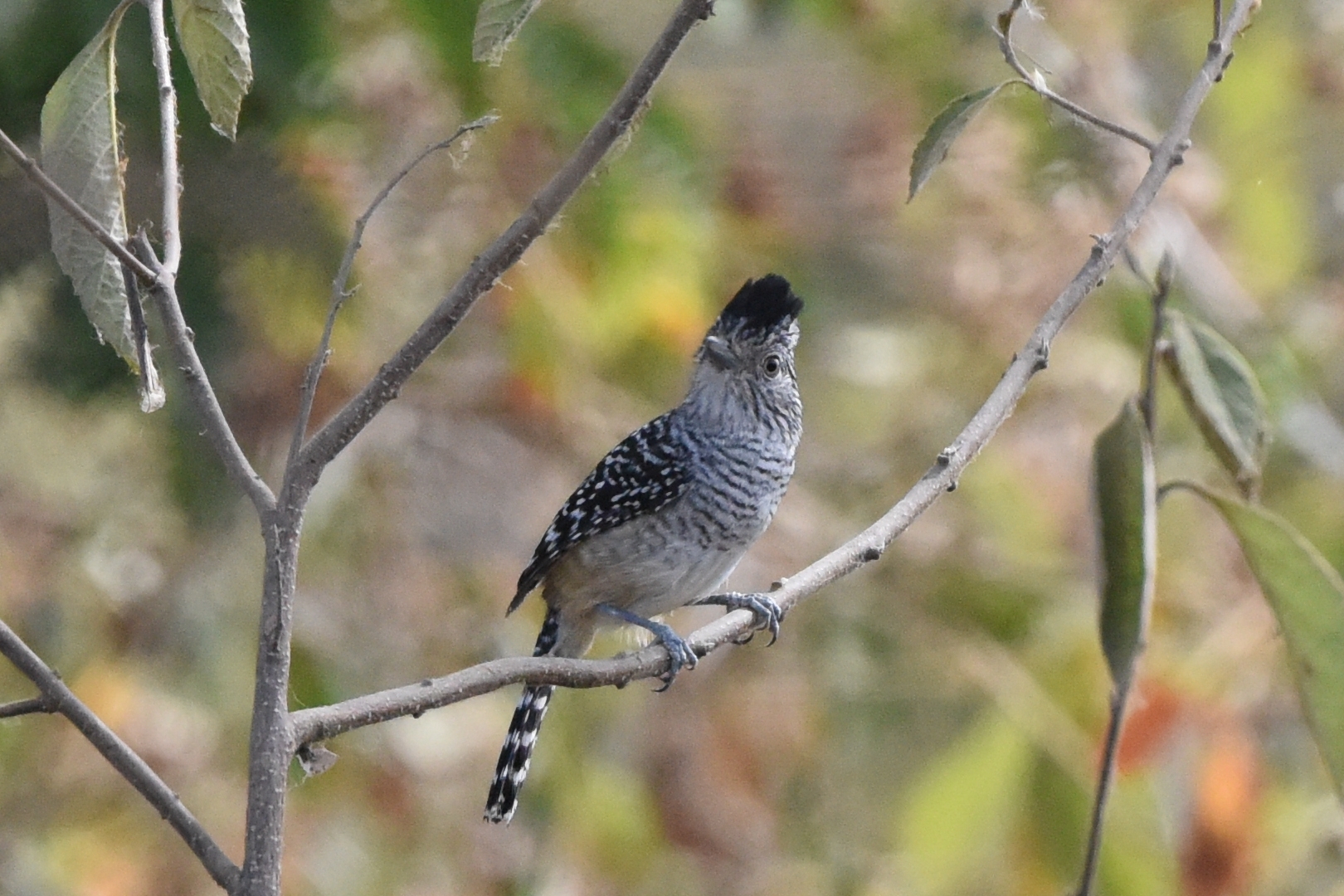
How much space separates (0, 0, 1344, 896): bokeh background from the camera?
394 cm

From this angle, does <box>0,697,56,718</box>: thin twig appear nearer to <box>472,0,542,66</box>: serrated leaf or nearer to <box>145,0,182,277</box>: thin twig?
<box>145,0,182,277</box>: thin twig

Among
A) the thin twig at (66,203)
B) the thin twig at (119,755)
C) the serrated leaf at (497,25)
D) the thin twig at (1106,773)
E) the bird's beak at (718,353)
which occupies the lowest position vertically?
the thin twig at (119,755)

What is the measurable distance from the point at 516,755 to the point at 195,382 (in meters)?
2.32

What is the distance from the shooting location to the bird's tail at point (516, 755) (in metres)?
3.84

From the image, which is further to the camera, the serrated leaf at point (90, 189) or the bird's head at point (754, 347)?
the bird's head at point (754, 347)

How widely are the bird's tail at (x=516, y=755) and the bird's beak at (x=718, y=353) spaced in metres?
0.96

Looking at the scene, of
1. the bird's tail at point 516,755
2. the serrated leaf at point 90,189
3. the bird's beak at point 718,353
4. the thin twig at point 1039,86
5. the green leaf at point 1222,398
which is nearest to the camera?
the serrated leaf at point 90,189

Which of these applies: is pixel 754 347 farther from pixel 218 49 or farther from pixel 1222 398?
pixel 218 49

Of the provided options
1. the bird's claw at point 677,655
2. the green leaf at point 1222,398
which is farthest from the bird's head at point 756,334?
the green leaf at point 1222,398

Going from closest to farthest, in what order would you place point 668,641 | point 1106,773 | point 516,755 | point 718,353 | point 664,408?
1. point 1106,773
2. point 668,641
3. point 516,755
4. point 718,353
5. point 664,408

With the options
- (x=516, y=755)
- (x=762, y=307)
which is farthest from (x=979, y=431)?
(x=516, y=755)

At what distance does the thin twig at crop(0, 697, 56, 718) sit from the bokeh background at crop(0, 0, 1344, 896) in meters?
1.89

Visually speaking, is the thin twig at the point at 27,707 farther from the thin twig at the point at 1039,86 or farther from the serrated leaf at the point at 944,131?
the thin twig at the point at 1039,86

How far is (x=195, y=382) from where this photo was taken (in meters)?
1.74
